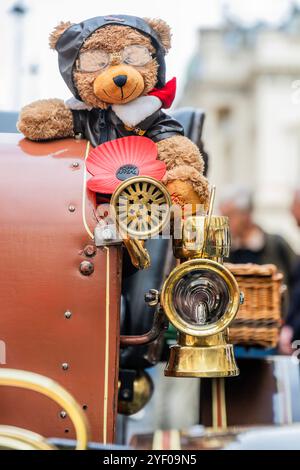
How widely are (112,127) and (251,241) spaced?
3086mm

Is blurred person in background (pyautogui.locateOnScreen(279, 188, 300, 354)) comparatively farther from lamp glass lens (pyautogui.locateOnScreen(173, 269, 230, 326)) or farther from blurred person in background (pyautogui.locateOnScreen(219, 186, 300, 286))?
lamp glass lens (pyautogui.locateOnScreen(173, 269, 230, 326))

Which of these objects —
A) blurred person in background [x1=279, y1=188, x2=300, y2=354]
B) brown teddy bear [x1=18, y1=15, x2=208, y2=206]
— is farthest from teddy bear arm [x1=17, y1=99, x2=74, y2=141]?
blurred person in background [x1=279, y1=188, x2=300, y2=354]

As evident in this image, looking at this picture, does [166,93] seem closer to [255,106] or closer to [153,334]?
[153,334]

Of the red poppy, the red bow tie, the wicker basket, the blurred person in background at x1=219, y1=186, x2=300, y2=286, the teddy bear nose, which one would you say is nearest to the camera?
the red poppy

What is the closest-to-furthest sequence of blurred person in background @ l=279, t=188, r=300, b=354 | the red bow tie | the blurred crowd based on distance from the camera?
the red bow tie < blurred person in background @ l=279, t=188, r=300, b=354 < the blurred crowd

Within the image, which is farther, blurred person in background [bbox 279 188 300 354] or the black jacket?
blurred person in background [bbox 279 188 300 354]

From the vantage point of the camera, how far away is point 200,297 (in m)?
1.92

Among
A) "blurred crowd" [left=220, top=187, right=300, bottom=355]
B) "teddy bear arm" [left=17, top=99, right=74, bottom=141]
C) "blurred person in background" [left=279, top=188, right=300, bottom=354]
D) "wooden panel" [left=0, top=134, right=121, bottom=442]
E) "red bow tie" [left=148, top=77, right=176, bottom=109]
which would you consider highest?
"blurred crowd" [left=220, top=187, right=300, bottom=355]

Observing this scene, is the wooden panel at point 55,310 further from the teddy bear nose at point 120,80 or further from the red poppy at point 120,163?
the teddy bear nose at point 120,80

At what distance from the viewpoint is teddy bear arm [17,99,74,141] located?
7.15 ft

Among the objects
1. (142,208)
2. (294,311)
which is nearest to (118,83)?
(142,208)

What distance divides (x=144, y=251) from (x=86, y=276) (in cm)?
16

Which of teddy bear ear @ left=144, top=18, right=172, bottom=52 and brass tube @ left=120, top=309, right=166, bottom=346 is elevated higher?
teddy bear ear @ left=144, top=18, right=172, bottom=52

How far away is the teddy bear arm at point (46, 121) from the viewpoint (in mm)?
2180
